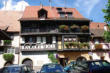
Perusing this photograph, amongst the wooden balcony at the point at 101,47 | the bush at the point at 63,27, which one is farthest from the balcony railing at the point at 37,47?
the wooden balcony at the point at 101,47

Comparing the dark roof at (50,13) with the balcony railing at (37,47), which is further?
the dark roof at (50,13)

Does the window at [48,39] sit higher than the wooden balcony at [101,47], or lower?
higher

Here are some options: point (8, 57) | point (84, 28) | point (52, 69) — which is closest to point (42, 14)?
point (84, 28)

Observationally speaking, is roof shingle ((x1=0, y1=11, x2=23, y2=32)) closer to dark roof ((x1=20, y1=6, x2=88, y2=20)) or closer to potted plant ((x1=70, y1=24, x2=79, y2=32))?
dark roof ((x1=20, y1=6, x2=88, y2=20))

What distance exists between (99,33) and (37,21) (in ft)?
40.9

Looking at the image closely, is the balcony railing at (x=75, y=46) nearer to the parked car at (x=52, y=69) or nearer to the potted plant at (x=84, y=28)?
the potted plant at (x=84, y=28)

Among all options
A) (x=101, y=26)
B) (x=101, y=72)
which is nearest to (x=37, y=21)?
(x=101, y=26)

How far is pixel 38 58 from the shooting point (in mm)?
26438

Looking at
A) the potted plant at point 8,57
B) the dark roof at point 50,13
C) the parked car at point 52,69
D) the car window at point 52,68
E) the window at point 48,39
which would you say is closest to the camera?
the parked car at point 52,69

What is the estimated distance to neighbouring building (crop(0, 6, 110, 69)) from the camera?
86.7 ft

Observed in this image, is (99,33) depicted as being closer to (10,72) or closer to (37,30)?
(37,30)

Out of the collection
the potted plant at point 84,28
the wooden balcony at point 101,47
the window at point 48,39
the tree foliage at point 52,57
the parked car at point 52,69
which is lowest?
the tree foliage at point 52,57

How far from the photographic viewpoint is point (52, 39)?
1072 inches

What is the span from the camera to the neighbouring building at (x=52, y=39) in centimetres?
2644
